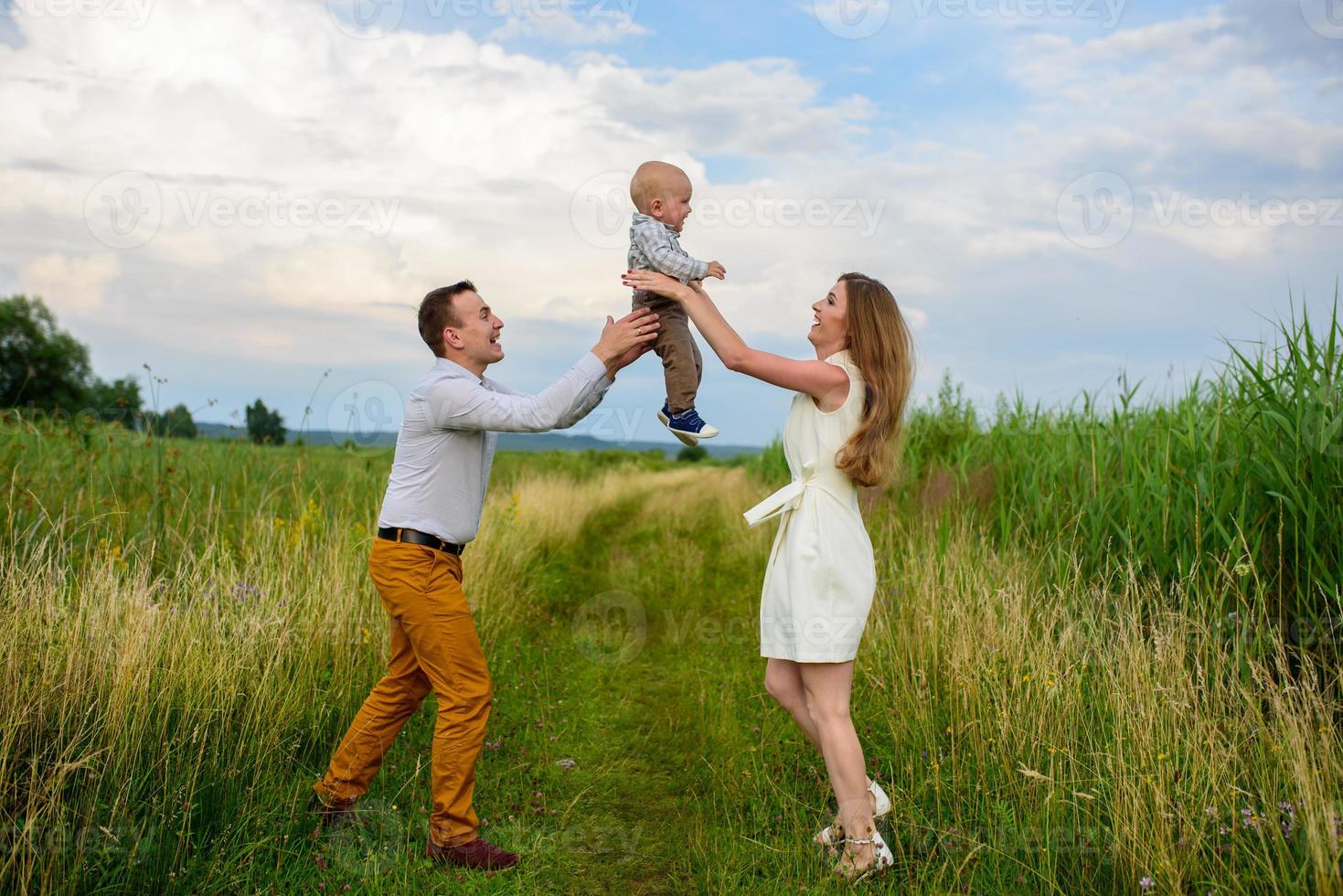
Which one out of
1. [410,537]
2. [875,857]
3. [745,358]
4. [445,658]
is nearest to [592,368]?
[745,358]

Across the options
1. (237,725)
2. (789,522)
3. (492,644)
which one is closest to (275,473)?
(492,644)

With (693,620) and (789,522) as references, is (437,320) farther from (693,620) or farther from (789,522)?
(693,620)

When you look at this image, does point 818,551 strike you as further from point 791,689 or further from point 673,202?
point 673,202

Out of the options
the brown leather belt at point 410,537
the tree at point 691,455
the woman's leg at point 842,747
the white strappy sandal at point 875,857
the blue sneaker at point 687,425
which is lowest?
the white strappy sandal at point 875,857

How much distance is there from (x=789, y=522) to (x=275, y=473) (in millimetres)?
6768

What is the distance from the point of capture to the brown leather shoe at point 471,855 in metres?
3.84

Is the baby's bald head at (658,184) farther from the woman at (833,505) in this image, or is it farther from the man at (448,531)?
the man at (448,531)

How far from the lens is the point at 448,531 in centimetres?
390

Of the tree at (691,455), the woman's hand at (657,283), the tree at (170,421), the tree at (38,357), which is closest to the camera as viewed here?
the woman's hand at (657,283)

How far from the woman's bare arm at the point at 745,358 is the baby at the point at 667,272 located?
0.12 metres

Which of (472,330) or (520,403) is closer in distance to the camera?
(520,403)

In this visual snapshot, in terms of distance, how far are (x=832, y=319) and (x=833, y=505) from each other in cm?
77

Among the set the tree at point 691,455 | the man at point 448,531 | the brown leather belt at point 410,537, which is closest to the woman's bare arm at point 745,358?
the man at point 448,531

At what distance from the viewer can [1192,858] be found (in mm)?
3135
